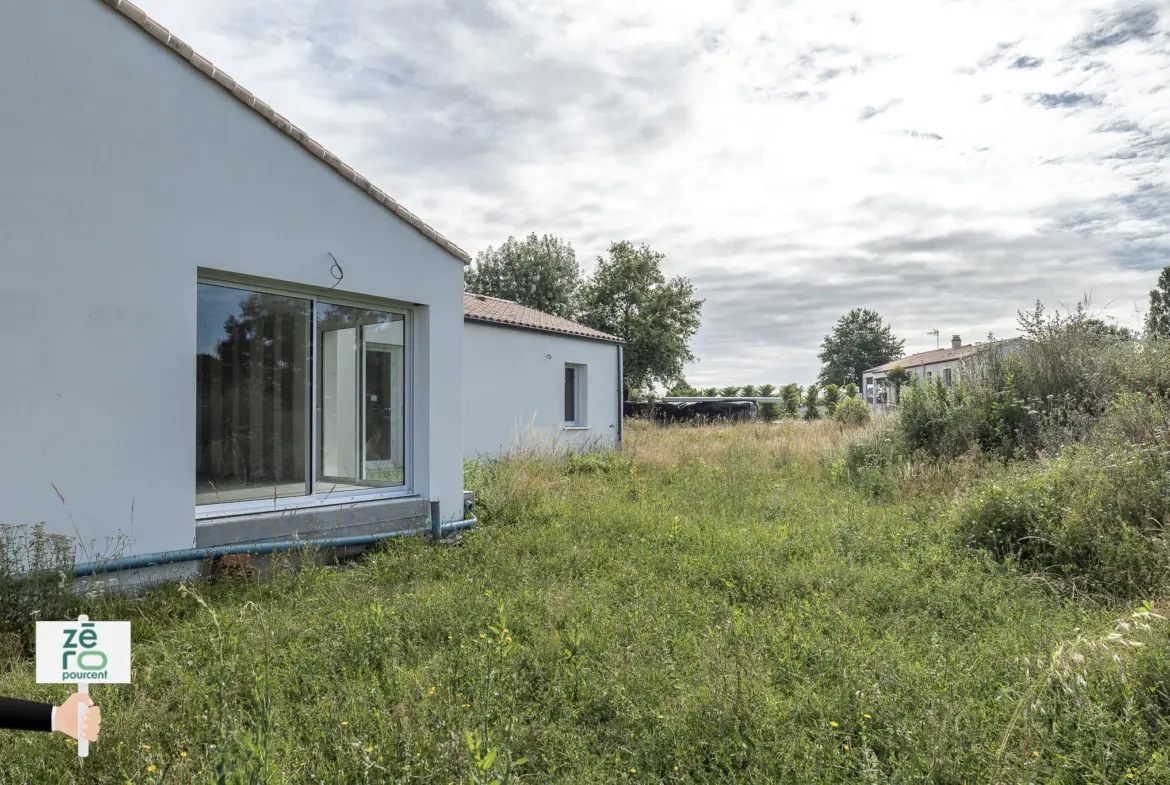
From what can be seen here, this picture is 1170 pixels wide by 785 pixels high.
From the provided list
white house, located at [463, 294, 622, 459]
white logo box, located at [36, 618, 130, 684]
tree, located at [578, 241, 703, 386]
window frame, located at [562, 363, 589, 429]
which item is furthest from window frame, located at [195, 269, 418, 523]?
tree, located at [578, 241, 703, 386]

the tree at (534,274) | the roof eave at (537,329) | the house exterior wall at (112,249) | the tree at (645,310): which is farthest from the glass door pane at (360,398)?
the tree at (534,274)

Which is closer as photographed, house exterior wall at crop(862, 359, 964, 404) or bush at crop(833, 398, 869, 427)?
house exterior wall at crop(862, 359, 964, 404)

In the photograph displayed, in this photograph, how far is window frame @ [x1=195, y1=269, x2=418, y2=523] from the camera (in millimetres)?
5930

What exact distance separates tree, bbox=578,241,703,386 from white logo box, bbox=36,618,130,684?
106 ft

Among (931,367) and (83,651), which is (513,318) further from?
(931,367)

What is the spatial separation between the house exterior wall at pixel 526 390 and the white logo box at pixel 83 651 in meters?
10.7

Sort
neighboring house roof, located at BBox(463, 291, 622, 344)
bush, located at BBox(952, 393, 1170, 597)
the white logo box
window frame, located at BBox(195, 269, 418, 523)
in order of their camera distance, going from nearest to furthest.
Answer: the white logo box < bush, located at BBox(952, 393, 1170, 597) < window frame, located at BBox(195, 269, 418, 523) < neighboring house roof, located at BBox(463, 291, 622, 344)

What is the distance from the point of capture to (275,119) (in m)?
5.98

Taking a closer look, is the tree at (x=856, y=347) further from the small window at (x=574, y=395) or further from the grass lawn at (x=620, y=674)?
the grass lawn at (x=620, y=674)

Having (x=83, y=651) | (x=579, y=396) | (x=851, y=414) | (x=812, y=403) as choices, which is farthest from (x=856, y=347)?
(x=83, y=651)

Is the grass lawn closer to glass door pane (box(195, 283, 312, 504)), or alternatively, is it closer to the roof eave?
glass door pane (box(195, 283, 312, 504))

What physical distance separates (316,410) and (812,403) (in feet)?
110

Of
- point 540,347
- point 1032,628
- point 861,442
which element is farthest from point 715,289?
point 1032,628

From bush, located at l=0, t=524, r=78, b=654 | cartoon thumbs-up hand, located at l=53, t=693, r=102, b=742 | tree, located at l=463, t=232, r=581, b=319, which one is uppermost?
tree, located at l=463, t=232, r=581, b=319
